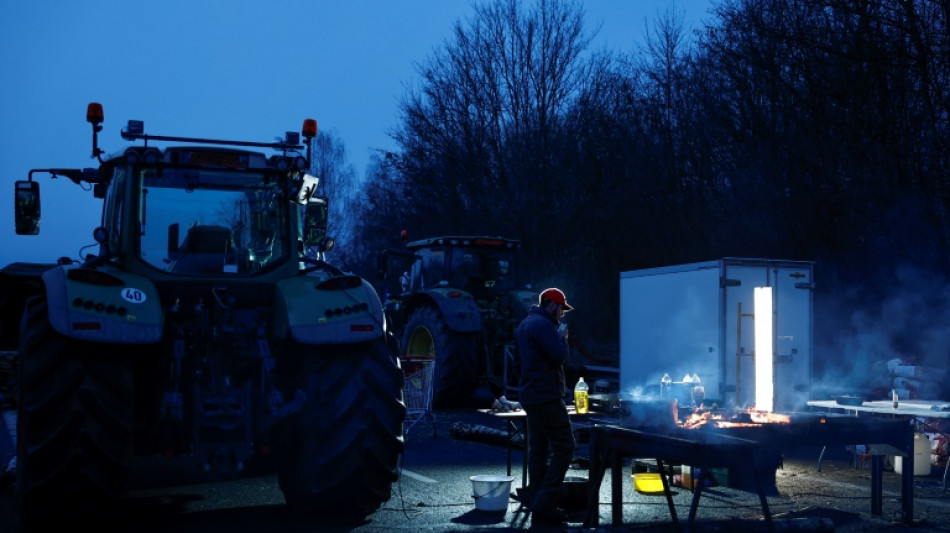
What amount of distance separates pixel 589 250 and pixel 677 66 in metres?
5.99

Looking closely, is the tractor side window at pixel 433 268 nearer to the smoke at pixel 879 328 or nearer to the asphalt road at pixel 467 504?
the smoke at pixel 879 328

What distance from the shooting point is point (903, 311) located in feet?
55.5

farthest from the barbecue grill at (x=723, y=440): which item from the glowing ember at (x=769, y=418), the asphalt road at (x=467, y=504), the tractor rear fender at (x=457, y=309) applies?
the tractor rear fender at (x=457, y=309)

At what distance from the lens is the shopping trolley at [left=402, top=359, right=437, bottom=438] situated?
11875 mm

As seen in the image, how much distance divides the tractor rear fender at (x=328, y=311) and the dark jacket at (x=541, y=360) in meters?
1.27

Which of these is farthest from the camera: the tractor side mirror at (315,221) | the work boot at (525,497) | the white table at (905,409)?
the white table at (905,409)

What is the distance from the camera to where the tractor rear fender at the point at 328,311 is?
6.96m

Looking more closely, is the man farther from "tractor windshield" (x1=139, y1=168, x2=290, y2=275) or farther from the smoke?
the smoke

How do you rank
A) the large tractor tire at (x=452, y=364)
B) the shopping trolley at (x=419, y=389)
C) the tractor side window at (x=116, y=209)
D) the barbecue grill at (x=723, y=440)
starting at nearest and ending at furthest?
the barbecue grill at (x=723, y=440) → the tractor side window at (x=116, y=209) → the shopping trolley at (x=419, y=389) → the large tractor tire at (x=452, y=364)

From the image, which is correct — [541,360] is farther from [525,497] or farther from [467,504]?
[467,504]

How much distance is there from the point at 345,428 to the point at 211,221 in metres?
2.05

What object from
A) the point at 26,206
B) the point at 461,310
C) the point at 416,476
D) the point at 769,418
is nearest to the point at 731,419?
the point at 769,418

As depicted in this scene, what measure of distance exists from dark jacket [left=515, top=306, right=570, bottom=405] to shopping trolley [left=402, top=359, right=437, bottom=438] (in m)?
3.94

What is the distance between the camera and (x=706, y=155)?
988 inches
